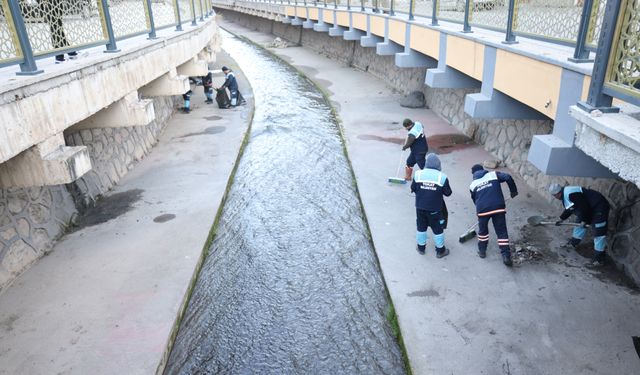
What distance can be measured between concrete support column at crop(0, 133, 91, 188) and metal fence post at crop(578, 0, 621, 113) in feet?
17.6

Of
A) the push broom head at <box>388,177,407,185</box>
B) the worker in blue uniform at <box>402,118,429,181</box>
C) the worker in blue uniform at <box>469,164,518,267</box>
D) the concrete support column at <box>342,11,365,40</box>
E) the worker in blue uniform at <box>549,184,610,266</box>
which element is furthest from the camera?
the concrete support column at <box>342,11,365,40</box>

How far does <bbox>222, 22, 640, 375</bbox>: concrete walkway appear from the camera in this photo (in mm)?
4812

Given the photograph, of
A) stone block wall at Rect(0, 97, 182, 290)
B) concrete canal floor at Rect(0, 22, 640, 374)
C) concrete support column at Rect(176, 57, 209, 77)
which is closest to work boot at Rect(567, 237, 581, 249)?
concrete canal floor at Rect(0, 22, 640, 374)

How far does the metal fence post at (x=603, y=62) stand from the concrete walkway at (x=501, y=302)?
2649 millimetres

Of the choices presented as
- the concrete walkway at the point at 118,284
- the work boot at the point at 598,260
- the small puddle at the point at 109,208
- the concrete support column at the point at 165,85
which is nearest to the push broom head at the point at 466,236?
the work boot at the point at 598,260

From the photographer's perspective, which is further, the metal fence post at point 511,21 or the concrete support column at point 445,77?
→ the concrete support column at point 445,77

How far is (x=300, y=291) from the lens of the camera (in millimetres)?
6273

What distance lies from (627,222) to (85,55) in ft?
26.6

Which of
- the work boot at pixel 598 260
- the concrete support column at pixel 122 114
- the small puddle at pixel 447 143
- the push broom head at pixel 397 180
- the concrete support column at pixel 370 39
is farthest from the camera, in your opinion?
the concrete support column at pixel 370 39

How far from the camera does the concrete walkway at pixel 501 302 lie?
15.8 ft

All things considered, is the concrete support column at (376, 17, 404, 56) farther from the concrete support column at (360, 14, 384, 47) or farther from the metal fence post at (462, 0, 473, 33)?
the metal fence post at (462, 0, 473, 33)

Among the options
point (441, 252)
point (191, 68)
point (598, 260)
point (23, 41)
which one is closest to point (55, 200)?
point (23, 41)

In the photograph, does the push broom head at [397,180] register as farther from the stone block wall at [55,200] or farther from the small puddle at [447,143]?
the stone block wall at [55,200]

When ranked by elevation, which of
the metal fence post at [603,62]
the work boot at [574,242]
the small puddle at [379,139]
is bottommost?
the small puddle at [379,139]
